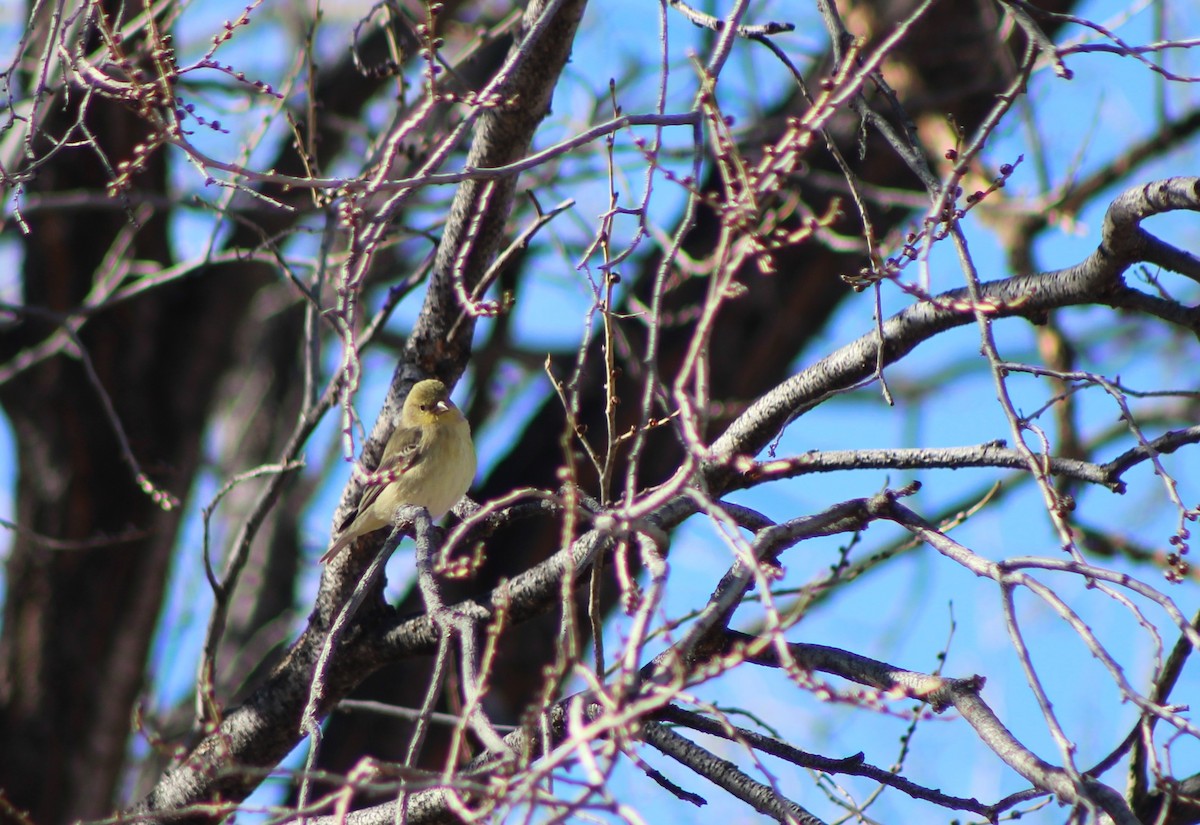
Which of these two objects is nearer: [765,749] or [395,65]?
[765,749]

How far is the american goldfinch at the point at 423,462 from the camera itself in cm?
452

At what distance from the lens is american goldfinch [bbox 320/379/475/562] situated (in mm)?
4523

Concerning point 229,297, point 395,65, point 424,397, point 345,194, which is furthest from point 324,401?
point 229,297

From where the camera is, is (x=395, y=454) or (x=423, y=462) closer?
(x=395, y=454)

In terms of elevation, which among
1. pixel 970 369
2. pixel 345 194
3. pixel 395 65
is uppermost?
pixel 970 369

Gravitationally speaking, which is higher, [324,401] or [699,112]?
[699,112]

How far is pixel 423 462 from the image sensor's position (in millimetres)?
5703

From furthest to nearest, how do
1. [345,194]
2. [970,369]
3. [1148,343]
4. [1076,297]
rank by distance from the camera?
[970,369] → [1148,343] → [1076,297] → [345,194]

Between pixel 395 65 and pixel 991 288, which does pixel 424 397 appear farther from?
pixel 991 288

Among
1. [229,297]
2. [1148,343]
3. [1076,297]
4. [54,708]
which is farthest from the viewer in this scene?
[1148,343]

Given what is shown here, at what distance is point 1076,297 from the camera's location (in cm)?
325

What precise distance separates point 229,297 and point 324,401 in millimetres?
2871

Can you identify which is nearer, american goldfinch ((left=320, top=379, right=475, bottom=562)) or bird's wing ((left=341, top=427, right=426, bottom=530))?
bird's wing ((left=341, top=427, right=426, bottom=530))

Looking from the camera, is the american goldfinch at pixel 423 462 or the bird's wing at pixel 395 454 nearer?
the bird's wing at pixel 395 454
